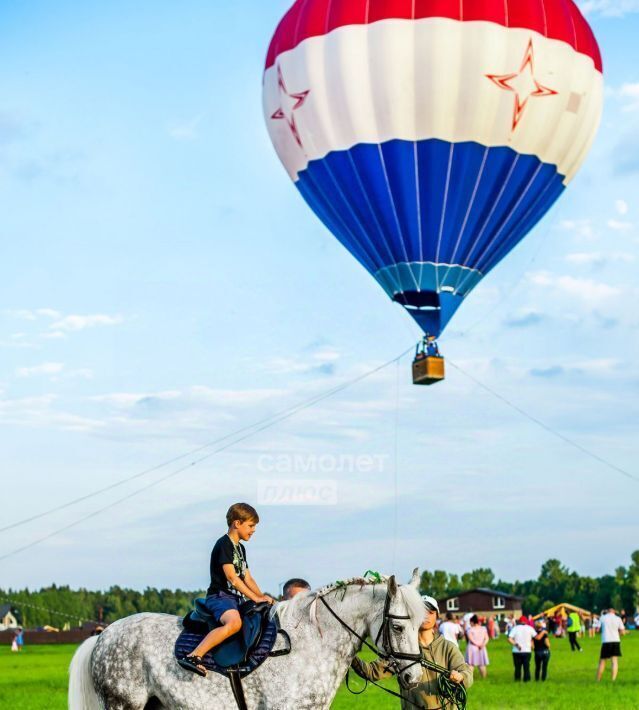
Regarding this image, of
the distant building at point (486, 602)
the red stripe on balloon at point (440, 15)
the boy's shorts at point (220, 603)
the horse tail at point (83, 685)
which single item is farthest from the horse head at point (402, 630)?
the distant building at point (486, 602)

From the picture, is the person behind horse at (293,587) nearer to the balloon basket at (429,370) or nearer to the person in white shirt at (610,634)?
the person in white shirt at (610,634)

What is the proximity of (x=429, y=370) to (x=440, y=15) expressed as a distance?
888cm

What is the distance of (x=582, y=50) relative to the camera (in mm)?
31781

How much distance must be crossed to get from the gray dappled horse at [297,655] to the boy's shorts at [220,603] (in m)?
0.40

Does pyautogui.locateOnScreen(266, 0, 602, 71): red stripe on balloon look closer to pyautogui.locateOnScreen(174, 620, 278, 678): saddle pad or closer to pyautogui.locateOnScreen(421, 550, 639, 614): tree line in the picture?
pyautogui.locateOnScreen(174, 620, 278, 678): saddle pad

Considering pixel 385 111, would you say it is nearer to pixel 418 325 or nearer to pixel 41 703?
pixel 418 325

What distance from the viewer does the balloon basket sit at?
3023 cm

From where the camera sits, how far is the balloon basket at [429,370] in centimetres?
3023

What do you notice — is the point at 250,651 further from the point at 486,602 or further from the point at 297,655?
the point at 486,602

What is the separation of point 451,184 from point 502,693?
1255cm

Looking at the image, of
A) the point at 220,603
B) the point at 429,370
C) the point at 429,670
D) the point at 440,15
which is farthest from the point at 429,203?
the point at 220,603

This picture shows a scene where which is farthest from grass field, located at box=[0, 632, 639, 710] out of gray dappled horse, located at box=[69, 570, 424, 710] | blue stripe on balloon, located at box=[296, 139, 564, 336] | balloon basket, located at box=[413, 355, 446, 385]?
gray dappled horse, located at box=[69, 570, 424, 710]

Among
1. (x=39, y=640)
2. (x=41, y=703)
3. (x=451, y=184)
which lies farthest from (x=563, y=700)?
(x=39, y=640)

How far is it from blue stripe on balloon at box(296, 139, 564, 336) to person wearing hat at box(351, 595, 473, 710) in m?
20.0
